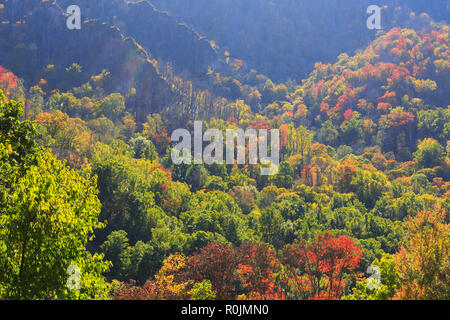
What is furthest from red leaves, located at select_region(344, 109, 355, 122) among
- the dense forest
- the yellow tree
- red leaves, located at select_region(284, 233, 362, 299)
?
the yellow tree

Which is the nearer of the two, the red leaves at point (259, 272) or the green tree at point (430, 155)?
the red leaves at point (259, 272)

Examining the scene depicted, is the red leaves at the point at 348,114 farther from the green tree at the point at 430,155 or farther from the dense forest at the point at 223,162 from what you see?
the green tree at the point at 430,155

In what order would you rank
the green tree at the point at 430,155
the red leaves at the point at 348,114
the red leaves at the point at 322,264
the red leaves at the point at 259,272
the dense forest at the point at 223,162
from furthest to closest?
the red leaves at the point at 348,114, the green tree at the point at 430,155, the red leaves at the point at 322,264, the red leaves at the point at 259,272, the dense forest at the point at 223,162

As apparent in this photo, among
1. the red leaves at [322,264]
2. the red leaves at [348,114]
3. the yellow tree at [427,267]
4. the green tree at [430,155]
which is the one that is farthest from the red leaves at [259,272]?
the red leaves at [348,114]

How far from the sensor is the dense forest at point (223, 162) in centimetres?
1495

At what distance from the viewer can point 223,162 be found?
66.4m

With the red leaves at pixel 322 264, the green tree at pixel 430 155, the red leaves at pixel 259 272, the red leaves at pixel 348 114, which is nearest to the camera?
the red leaves at pixel 259 272

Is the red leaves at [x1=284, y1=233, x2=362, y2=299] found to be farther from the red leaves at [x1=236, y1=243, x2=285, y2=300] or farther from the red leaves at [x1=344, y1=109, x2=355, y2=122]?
the red leaves at [x1=344, y1=109, x2=355, y2=122]

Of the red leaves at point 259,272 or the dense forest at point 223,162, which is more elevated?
the dense forest at point 223,162

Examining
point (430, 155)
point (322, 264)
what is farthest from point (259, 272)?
point (430, 155)

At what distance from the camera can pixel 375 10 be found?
16800 centimetres

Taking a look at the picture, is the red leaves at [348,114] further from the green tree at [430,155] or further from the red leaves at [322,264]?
the red leaves at [322,264]

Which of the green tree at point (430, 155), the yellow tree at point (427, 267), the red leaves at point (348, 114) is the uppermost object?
the red leaves at point (348, 114)
